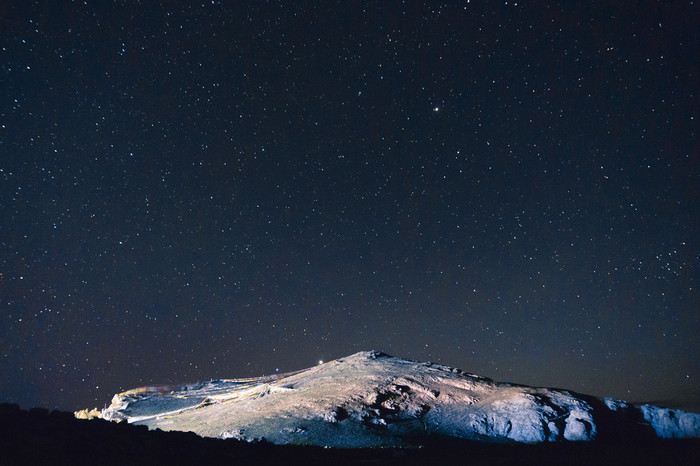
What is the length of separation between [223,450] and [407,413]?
7943mm

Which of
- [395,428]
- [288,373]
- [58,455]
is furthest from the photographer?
[288,373]

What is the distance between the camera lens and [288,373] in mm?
23234

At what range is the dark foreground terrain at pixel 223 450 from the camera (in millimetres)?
5641

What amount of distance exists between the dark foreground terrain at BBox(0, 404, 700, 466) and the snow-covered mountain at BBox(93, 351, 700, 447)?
0.83 metres

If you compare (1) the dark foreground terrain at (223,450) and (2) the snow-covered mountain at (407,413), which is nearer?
(1) the dark foreground terrain at (223,450)

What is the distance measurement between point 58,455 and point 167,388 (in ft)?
68.1

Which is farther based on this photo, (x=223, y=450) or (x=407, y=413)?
(x=407, y=413)

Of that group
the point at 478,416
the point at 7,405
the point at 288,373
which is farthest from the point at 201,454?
the point at 288,373

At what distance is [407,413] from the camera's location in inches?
532

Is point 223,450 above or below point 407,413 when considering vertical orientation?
above

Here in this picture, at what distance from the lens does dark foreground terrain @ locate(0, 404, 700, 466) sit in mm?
5641

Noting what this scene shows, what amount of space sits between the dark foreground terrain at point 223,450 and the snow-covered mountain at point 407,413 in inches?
32.8

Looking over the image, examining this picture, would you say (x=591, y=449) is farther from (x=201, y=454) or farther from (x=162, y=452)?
(x=162, y=452)

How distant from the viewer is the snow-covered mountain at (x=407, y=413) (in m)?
11.7
